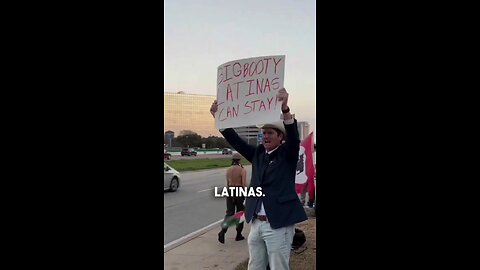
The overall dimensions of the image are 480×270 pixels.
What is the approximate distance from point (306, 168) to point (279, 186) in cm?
20

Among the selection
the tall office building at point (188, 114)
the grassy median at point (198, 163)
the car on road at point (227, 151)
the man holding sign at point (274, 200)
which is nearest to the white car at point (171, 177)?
the grassy median at point (198, 163)

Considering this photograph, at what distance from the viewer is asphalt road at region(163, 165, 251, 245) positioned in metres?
2.30

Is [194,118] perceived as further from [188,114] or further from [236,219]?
[236,219]

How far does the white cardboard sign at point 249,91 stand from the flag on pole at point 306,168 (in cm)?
24

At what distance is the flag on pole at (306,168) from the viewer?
2236mm

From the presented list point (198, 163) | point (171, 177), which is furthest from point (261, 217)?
point (171, 177)

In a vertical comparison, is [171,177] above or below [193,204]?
above

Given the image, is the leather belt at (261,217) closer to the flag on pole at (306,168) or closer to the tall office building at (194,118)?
the flag on pole at (306,168)

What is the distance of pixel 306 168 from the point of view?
2273mm

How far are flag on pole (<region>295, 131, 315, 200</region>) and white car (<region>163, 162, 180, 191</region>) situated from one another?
2.03 ft
